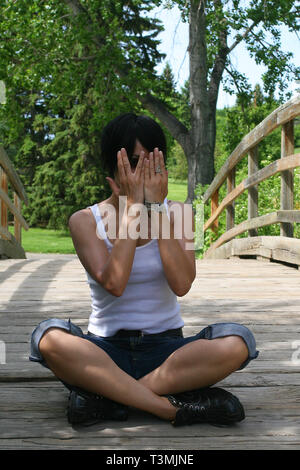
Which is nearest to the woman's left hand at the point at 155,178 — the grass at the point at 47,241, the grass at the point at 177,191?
the grass at the point at 47,241

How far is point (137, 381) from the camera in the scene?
2213 mm

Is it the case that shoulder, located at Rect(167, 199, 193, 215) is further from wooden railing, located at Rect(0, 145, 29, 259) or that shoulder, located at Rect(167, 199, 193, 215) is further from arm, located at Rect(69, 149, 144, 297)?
wooden railing, located at Rect(0, 145, 29, 259)

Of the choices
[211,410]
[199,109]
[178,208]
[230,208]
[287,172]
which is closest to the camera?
[211,410]

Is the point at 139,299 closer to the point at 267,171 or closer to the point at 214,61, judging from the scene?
the point at 267,171

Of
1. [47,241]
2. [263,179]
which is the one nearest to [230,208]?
[263,179]

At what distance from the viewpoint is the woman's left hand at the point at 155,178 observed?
2262mm

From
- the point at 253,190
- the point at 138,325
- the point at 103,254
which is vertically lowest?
the point at 138,325

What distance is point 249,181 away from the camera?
6.84 meters

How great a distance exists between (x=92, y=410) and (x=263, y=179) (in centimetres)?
461

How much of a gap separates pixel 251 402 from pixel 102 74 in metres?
11.4

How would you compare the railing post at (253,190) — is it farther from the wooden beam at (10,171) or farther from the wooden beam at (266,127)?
the wooden beam at (10,171)

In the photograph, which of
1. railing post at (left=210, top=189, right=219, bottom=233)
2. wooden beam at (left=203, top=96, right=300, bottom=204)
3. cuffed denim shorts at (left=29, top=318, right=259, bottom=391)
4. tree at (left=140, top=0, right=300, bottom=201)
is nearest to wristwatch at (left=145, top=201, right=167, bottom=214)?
cuffed denim shorts at (left=29, top=318, right=259, bottom=391)

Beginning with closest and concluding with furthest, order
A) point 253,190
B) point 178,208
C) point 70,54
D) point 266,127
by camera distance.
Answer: point 178,208, point 266,127, point 253,190, point 70,54

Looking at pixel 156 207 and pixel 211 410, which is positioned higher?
pixel 156 207
